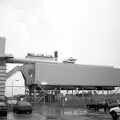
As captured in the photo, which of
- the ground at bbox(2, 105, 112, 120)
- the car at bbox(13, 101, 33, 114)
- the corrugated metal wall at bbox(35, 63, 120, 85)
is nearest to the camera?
the ground at bbox(2, 105, 112, 120)

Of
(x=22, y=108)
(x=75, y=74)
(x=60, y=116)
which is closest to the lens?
(x=60, y=116)

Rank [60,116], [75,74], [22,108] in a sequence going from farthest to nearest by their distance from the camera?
1. [75,74]
2. [22,108]
3. [60,116]

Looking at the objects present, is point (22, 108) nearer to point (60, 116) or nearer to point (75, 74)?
point (60, 116)

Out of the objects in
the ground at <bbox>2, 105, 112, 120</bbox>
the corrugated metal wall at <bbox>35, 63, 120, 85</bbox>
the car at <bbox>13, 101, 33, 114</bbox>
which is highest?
the corrugated metal wall at <bbox>35, 63, 120, 85</bbox>

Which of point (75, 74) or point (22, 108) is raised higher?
point (75, 74)

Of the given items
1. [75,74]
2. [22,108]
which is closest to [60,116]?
[22,108]

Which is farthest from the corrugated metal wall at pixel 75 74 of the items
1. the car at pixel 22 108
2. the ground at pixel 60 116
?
the ground at pixel 60 116

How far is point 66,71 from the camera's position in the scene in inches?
2400

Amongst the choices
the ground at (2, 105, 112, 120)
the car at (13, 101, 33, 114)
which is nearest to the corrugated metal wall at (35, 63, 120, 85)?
the car at (13, 101, 33, 114)

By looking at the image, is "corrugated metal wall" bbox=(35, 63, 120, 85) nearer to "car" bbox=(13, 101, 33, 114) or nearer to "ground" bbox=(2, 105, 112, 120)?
"car" bbox=(13, 101, 33, 114)

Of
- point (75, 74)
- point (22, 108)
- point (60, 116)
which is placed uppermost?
point (75, 74)

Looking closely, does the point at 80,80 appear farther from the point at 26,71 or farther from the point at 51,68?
the point at 26,71

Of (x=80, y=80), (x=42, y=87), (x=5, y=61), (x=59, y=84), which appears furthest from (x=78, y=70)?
(x=5, y=61)

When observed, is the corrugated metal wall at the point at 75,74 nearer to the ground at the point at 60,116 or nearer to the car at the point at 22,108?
the car at the point at 22,108
